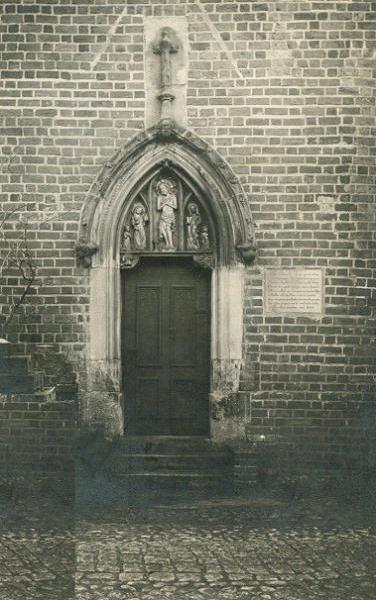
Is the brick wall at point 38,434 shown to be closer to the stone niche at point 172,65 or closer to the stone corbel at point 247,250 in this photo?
the stone corbel at point 247,250

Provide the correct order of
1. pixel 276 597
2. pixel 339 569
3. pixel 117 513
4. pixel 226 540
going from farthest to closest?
pixel 117 513 → pixel 226 540 → pixel 339 569 → pixel 276 597

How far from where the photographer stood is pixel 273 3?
28.6ft

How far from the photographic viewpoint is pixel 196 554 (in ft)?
20.9

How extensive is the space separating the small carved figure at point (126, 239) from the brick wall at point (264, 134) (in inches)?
22.5

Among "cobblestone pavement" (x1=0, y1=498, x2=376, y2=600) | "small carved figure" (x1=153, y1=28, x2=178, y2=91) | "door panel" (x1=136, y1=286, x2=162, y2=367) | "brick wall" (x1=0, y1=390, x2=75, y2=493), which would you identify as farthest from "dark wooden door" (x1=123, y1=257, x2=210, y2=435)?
"small carved figure" (x1=153, y1=28, x2=178, y2=91)

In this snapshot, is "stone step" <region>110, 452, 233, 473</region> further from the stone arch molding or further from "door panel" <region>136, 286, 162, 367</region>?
"door panel" <region>136, 286, 162, 367</region>

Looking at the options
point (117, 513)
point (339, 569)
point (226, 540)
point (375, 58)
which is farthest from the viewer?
point (375, 58)

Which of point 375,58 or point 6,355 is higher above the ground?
point 375,58

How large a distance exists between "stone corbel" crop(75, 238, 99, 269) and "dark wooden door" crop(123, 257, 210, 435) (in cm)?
54

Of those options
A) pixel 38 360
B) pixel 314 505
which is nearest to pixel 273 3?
pixel 38 360

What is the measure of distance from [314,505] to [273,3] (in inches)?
218

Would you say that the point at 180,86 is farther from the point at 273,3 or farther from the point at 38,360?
the point at 38,360

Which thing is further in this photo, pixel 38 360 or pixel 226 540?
pixel 38 360

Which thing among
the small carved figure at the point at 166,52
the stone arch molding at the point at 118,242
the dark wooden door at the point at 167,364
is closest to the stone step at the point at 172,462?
the stone arch molding at the point at 118,242
